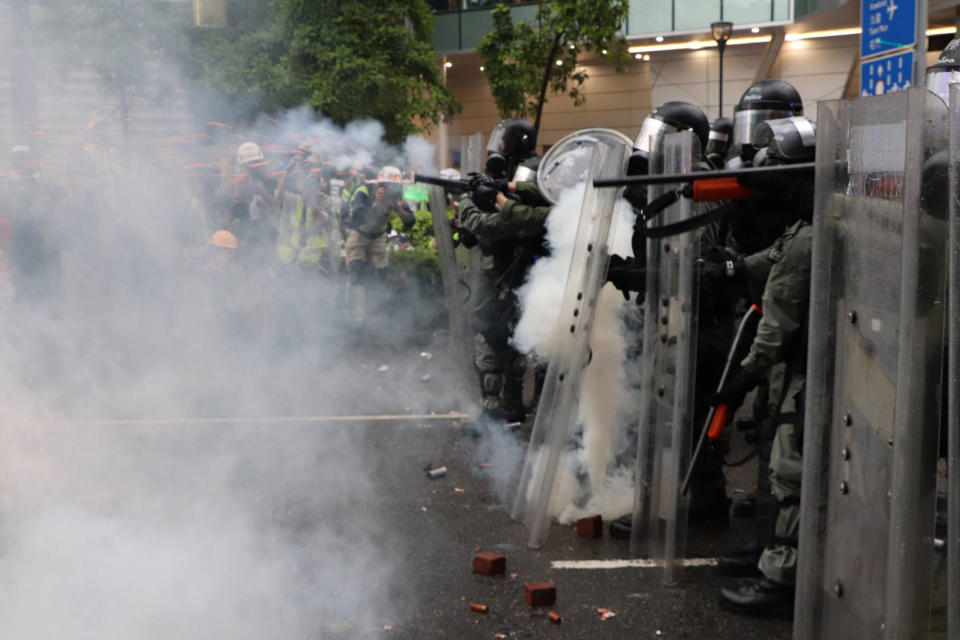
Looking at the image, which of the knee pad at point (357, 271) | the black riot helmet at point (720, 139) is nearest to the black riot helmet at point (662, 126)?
the black riot helmet at point (720, 139)

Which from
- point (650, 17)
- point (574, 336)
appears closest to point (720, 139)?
point (574, 336)

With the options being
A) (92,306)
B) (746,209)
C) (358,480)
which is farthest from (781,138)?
(92,306)

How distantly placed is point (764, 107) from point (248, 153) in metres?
4.09

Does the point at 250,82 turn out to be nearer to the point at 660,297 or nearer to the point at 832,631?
the point at 660,297

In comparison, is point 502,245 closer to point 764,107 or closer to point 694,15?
point 764,107

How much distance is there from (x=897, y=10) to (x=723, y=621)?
207 inches

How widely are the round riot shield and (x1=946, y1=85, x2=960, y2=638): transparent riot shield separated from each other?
128 inches

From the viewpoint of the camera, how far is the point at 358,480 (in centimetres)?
558

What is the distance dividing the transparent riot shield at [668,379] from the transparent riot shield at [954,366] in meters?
1.75

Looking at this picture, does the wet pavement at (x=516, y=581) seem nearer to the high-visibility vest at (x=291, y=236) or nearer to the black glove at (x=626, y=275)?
the black glove at (x=626, y=275)

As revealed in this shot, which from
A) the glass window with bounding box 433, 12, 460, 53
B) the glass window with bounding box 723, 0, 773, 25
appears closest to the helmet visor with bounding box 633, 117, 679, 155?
the glass window with bounding box 723, 0, 773, 25

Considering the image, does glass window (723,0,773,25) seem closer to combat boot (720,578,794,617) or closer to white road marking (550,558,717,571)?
white road marking (550,558,717,571)

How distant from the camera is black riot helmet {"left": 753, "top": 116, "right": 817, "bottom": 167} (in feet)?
12.7

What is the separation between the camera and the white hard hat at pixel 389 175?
1097 centimetres
